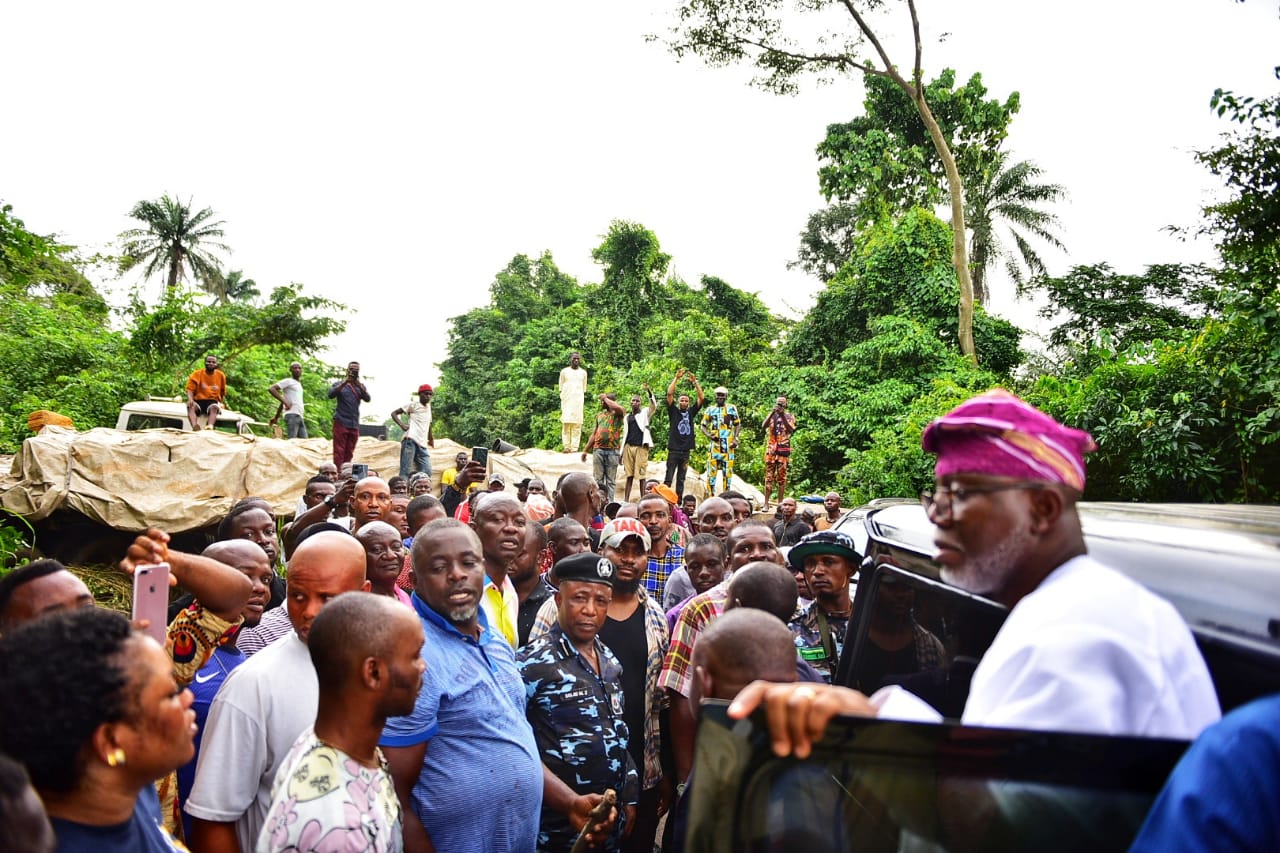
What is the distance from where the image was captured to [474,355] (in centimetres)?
4125

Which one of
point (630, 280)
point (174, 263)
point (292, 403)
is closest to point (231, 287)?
point (174, 263)

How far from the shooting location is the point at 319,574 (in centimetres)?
300

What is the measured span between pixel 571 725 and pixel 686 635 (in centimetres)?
82

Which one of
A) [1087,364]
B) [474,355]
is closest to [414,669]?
[1087,364]

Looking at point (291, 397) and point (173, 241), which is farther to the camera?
point (173, 241)

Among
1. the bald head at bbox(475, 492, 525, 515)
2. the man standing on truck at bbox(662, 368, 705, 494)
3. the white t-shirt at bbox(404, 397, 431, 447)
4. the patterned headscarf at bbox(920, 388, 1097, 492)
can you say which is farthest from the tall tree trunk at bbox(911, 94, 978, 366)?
the patterned headscarf at bbox(920, 388, 1097, 492)

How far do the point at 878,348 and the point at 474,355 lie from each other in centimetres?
2561

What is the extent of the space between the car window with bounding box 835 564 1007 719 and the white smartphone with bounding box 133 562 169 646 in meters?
2.16

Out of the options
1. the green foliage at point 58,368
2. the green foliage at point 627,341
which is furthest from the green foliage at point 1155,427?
the green foliage at point 58,368

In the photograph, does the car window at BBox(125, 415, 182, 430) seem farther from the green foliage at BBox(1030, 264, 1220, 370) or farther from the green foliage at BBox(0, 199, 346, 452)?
the green foliage at BBox(1030, 264, 1220, 370)

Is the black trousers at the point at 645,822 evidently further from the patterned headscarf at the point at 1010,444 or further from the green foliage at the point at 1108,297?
the green foliage at the point at 1108,297

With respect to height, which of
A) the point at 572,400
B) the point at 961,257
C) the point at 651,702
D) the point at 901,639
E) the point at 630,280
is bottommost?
the point at 651,702

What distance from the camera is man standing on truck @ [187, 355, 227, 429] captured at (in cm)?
1403

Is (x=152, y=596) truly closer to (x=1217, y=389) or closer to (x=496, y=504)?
(x=496, y=504)
